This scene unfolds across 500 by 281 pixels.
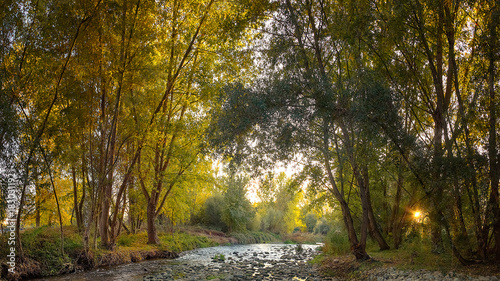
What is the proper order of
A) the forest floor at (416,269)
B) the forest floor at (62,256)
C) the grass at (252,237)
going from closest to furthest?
the forest floor at (416,269), the forest floor at (62,256), the grass at (252,237)

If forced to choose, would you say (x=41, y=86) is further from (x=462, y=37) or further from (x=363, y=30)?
(x=462, y=37)

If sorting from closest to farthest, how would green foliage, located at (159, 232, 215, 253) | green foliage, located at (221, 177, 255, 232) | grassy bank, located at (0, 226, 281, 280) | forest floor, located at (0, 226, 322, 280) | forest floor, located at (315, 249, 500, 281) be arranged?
1. forest floor, located at (315, 249, 500, 281)
2. forest floor, located at (0, 226, 322, 280)
3. grassy bank, located at (0, 226, 281, 280)
4. green foliage, located at (159, 232, 215, 253)
5. green foliage, located at (221, 177, 255, 232)

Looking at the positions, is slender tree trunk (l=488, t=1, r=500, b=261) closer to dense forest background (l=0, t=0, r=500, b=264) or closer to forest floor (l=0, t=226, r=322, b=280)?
dense forest background (l=0, t=0, r=500, b=264)

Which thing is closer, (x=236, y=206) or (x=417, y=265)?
(x=417, y=265)

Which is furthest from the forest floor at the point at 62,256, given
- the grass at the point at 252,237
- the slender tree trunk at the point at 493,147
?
the grass at the point at 252,237

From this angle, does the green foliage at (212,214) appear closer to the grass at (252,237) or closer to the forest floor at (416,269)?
the grass at (252,237)

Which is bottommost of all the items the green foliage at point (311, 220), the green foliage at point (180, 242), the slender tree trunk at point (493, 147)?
the green foliage at point (311, 220)

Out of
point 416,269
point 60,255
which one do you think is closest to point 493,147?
point 416,269

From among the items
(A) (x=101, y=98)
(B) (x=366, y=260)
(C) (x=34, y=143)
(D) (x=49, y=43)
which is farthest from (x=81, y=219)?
(B) (x=366, y=260)

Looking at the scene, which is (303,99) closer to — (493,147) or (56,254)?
(493,147)

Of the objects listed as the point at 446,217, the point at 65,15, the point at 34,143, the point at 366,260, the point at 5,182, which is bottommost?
the point at 366,260

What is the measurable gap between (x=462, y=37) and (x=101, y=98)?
44.5 feet

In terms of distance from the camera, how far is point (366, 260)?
37.7ft

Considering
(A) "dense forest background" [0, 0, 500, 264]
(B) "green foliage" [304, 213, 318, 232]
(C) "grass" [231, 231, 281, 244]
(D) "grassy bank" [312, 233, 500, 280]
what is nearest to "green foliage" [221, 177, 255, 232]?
(C) "grass" [231, 231, 281, 244]
